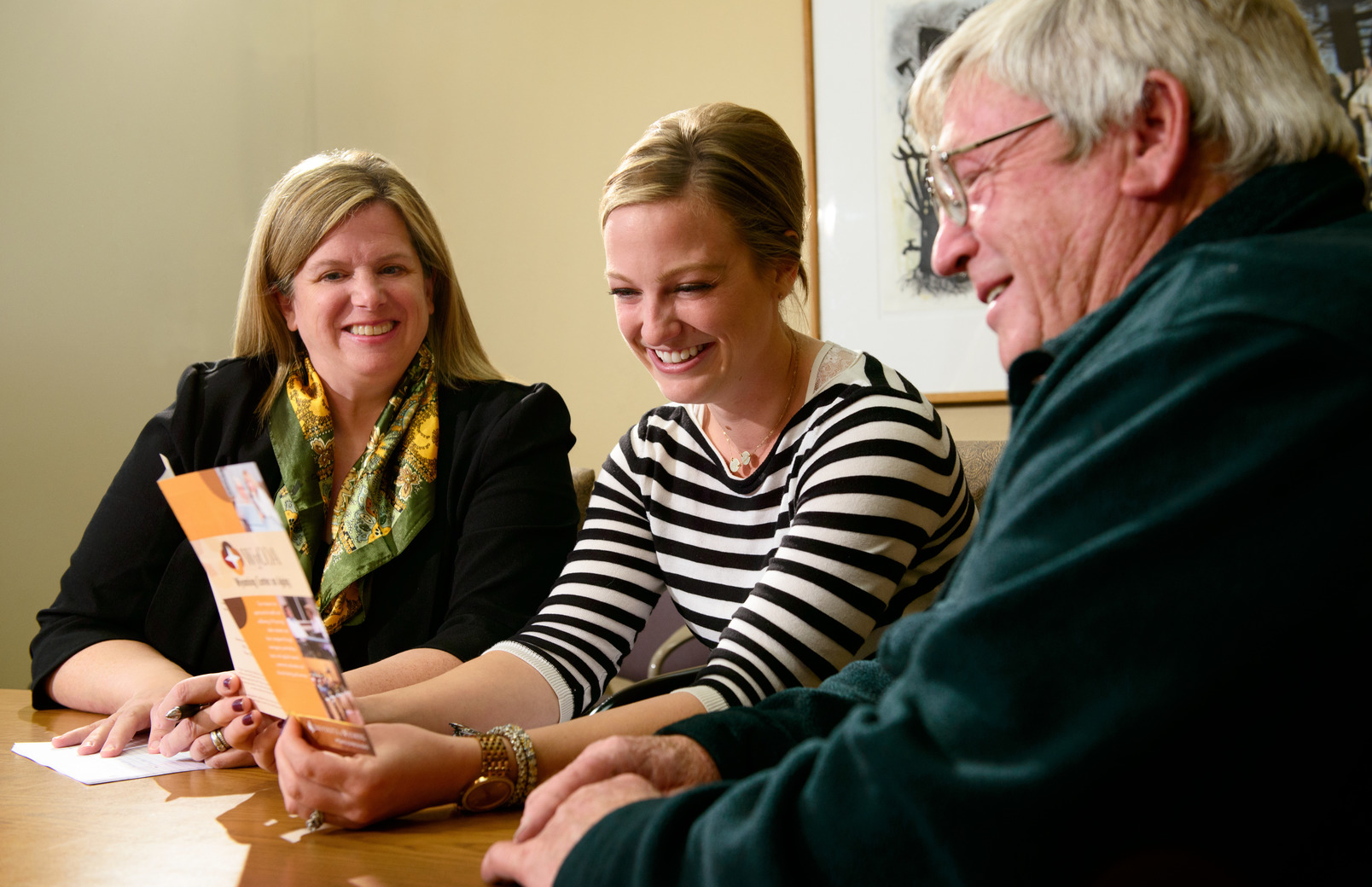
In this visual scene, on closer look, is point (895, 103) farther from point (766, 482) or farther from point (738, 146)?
point (766, 482)

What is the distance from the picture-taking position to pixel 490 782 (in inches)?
35.2

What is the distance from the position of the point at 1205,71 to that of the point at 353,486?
1371 mm

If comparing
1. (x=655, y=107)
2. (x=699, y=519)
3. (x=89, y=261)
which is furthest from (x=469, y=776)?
(x=655, y=107)

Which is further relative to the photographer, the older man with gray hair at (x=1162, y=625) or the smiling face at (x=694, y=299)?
the smiling face at (x=694, y=299)

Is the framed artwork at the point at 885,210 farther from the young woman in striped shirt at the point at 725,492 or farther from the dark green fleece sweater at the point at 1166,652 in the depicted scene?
the dark green fleece sweater at the point at 1166,652

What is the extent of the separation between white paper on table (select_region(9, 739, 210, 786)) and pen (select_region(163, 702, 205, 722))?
40 millimetres

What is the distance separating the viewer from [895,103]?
2590 mm

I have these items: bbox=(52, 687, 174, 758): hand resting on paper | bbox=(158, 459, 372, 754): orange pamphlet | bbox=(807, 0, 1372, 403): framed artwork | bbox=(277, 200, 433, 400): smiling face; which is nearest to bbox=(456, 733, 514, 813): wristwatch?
bbox=(158, 459, 372, 754): orange pamphlet

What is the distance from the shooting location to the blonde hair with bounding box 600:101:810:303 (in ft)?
4.26

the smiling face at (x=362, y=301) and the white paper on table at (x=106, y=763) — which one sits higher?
the smiling face at (x=362, y=301)

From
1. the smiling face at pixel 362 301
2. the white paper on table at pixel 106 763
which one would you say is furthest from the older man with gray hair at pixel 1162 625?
the smiling face at pixel 362 301

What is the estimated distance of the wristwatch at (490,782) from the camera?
883mm

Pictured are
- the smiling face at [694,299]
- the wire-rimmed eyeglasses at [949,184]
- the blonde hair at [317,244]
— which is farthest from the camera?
the blonde hair at [317,244]

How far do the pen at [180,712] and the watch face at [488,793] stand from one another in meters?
0.48
